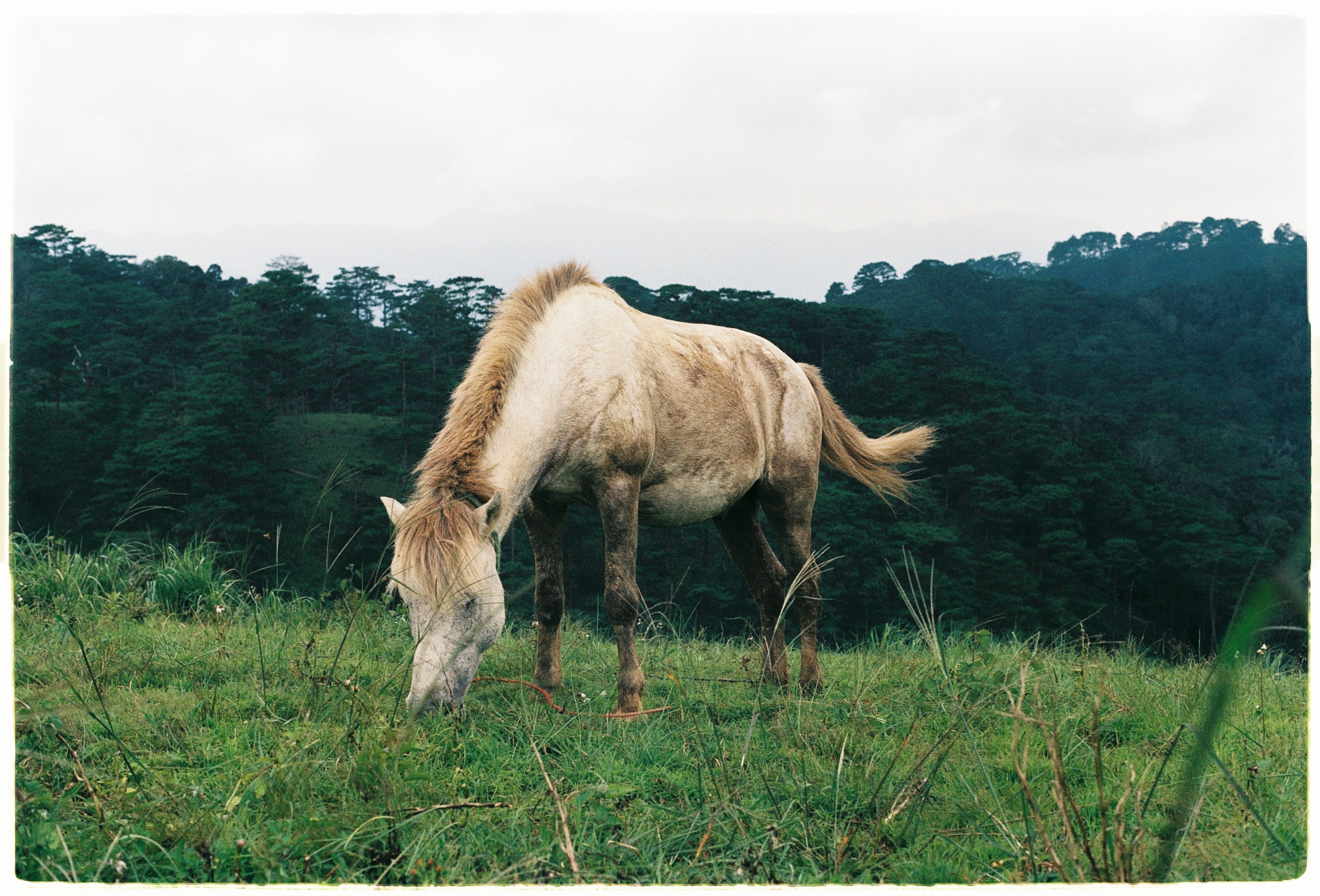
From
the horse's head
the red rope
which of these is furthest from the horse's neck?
the red rope

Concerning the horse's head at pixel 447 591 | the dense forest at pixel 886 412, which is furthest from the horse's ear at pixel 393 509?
the dense forest at pixel 886 412

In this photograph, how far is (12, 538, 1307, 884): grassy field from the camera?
223cm

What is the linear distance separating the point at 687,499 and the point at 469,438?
4.93 ft

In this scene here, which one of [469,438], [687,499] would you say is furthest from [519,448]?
[687,499]

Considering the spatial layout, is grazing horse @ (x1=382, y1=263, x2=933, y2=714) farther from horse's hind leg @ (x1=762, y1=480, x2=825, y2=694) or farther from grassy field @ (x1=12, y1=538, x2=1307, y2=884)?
grassy field @ (x1=12, y1=538, x2=1307, y2=884)

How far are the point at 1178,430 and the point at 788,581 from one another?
2379cm

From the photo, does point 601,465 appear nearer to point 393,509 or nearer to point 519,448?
point 519,448

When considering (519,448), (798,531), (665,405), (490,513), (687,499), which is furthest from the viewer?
(798,531)

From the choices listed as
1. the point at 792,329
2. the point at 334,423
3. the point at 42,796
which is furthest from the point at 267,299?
the point at 42,796

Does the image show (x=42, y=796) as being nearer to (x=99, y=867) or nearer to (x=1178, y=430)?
(x=99, y=867)

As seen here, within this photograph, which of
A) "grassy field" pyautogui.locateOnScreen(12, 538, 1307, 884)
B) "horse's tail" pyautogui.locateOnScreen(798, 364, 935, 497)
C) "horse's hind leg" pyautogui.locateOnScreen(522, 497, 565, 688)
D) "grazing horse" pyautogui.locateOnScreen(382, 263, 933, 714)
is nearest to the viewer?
"grassy field" pyautogui.locateOnScreen(12, 538, 1307, 884)

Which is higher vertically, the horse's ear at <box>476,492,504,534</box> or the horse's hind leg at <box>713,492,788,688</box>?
the horse's ear at <box>476,492,504,534</box>

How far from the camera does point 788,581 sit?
5.52 metres

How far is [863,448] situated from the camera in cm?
603
